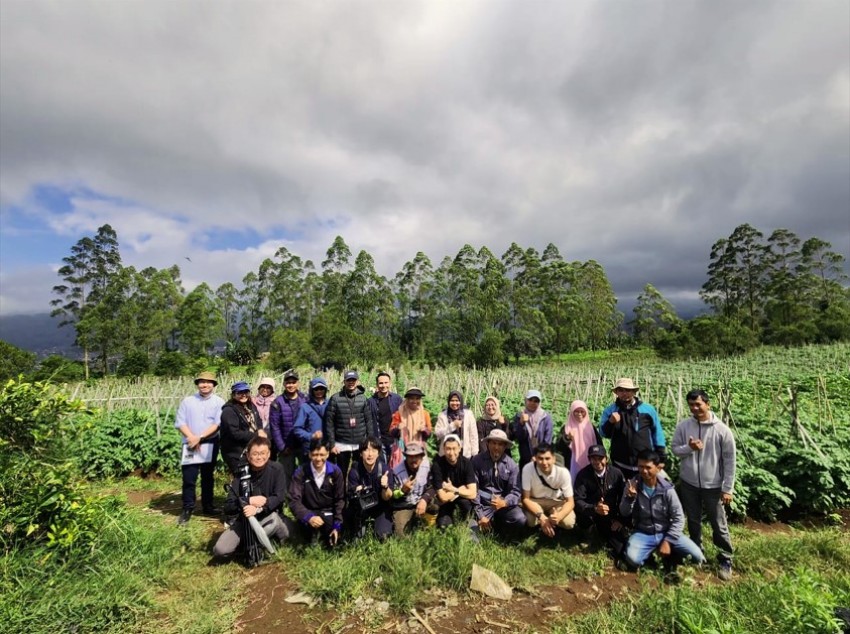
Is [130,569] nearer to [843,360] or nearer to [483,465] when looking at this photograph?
[483,465]

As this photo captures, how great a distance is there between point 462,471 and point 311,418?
2.08 m

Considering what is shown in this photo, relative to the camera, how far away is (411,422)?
5.30 metres

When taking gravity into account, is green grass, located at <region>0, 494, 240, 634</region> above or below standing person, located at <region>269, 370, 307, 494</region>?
below

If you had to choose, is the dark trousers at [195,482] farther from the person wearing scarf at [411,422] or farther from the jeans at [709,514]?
the jeans at [709,514]

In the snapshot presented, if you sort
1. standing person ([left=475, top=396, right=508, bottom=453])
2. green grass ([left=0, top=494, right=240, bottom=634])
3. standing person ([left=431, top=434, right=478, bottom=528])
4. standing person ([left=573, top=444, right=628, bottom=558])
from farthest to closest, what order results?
standing person ([left=475, top=396, right=508, bottom=453])
standing person ([left=431, top=434, right=478, bottom=528])
standing person ([left=573, top=444, right=628, bottom=558])
green grass ([left=0, top=494, right=240, bottom=634])

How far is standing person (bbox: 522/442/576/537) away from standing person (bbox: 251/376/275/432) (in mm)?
3606

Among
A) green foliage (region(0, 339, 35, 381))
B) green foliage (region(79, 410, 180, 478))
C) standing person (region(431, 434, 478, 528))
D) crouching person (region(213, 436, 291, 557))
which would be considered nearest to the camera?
crouching person (region(213, 436, 291, 557))

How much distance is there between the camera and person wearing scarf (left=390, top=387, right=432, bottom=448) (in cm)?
527

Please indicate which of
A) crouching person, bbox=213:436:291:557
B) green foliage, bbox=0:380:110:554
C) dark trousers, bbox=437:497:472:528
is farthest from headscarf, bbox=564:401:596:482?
green foliage, bbox=0:380:110:554

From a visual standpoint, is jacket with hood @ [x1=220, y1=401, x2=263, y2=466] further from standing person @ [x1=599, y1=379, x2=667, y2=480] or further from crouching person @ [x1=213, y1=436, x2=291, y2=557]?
standing person @ [x1=599, y1=379, x2=667, y2=480]

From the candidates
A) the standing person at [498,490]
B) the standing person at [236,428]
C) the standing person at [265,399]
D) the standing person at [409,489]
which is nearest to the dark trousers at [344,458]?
the standing person at [409,489]

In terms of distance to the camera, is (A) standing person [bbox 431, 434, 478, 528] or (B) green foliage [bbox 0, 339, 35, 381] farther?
(B) green foliage [bbox 0, 339, 35, 381]

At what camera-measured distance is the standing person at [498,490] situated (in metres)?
4.68

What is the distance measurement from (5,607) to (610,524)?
5205mm
